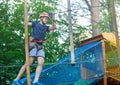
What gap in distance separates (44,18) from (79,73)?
1187 millimetres

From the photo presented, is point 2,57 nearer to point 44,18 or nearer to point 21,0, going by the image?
point 21,0

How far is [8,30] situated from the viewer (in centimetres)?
684

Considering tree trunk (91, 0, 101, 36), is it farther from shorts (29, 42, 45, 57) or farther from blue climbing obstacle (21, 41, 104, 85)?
shorts (29, 42, 45, 57)

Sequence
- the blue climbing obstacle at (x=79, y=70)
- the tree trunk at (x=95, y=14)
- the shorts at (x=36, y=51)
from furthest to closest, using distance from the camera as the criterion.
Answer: the tree trunk at (x=95, y=14)
the blue climbing obstacle at (x=79, y=70)
the shorts at (x=36, y=51)

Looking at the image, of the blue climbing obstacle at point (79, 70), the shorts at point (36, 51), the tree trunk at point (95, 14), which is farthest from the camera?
the tree trunk at point (95, 14)

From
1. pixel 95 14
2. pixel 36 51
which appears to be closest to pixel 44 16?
pixel 36 51

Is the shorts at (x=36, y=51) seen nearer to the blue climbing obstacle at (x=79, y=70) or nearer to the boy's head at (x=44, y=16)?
the boy's head at (x=44, y=16)

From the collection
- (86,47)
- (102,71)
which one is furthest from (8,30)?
(102,71)

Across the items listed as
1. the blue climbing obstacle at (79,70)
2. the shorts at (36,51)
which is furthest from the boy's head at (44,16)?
the blue climbing obstacle at (79,70)

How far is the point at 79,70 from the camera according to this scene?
551 centimetres

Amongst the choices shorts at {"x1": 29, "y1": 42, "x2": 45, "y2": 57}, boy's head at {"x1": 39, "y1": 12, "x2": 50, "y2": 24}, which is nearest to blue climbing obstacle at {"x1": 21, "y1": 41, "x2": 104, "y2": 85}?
shorts at {"x1": 29, "y1": 42, "x2": 45, "y2": 57}

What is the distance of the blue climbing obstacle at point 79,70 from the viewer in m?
5.24

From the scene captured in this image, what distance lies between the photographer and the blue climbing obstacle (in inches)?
206

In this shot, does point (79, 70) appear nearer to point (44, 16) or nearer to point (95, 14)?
point (44, 16)
